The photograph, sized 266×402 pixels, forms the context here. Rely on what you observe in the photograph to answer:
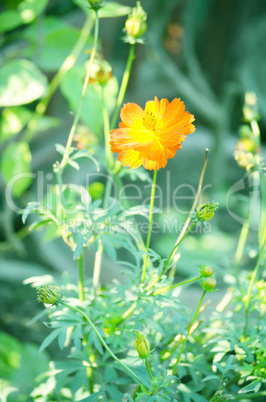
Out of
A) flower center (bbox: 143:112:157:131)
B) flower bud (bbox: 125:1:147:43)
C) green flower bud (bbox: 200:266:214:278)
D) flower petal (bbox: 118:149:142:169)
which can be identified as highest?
flower bud (bbox: 125:1:147:43)

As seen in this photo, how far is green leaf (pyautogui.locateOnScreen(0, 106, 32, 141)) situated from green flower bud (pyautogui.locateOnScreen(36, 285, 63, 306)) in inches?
22.4

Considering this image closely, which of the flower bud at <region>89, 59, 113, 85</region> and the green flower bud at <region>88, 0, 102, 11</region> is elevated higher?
the green flower bud at <region>88, 0, 102, 11</region>

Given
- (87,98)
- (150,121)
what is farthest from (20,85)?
(150,121)

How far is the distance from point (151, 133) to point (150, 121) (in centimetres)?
1

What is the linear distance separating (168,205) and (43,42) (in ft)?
1.56

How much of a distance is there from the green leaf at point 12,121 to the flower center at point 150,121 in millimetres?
518

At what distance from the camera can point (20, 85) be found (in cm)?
75

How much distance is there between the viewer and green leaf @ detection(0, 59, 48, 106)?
73 cm

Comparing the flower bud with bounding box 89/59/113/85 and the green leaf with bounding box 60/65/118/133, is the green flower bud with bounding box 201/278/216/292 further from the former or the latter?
the green leaf with bounding box 60/65/118/133

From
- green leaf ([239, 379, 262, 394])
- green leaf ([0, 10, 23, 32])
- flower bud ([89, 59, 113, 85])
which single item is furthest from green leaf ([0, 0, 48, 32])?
green leaf ([239, 379, 262, 394])

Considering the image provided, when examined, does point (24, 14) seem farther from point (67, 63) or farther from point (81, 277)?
point (81, 277)

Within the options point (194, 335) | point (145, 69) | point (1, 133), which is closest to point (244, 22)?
point (145, 69)

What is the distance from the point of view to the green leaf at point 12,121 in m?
0.86

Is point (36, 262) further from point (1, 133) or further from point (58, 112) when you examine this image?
point (58, 112)
